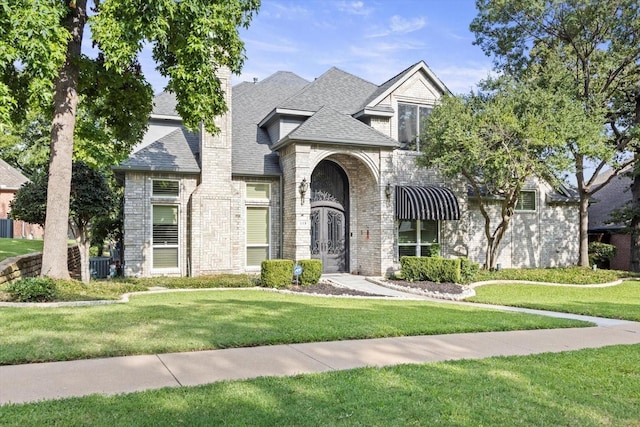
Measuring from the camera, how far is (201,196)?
16.9 meters

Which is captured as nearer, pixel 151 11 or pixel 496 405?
pixel 496 405

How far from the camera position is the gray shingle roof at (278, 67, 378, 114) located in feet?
64.5

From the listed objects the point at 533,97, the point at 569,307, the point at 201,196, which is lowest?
the point at 569,307

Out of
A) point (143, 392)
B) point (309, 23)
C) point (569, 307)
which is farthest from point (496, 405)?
point (309, 23)

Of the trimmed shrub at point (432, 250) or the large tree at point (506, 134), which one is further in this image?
the trimmed shrub at point (432, 250)

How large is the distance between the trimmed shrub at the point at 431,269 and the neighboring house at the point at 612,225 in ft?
42.6

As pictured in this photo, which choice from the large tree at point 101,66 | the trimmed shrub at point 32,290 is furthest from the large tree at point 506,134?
the trimmed shrub at point 32,290

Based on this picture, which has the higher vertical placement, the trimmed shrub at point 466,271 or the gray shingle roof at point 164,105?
the gray shingle roof at point 164,105

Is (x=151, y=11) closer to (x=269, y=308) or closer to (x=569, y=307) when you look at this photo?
(x=269, y=308)

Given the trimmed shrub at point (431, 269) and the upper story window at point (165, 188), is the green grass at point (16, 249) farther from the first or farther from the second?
the trimmed shrub at point (431, 269)

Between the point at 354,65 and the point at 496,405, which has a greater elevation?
the point at 354,65

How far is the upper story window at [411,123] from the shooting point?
19891 millimetres

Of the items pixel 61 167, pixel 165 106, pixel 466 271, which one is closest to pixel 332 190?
pixel 466 271

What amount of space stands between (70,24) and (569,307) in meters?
15.0
